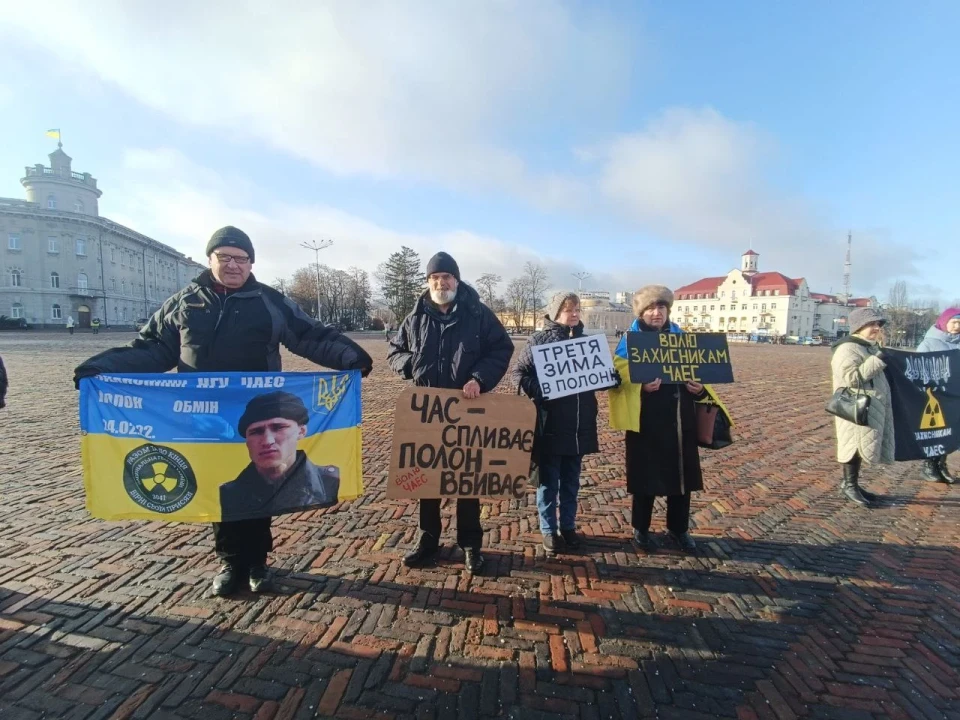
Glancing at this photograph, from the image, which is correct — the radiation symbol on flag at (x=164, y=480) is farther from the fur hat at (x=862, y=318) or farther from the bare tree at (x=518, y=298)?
the bare tree at (x=518, y=298)

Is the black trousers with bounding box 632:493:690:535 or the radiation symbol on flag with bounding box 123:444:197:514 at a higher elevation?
the radiation symbol on flag with bounding box 123:444:197:514

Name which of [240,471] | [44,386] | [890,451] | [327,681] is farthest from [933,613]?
[44,386]

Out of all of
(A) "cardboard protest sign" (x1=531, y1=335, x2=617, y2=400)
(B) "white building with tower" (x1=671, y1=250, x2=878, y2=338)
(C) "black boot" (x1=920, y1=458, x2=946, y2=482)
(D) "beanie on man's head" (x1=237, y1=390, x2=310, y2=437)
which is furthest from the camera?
(B) "white building with tower" (x1=671, y1=250, x2=878, y2=338)

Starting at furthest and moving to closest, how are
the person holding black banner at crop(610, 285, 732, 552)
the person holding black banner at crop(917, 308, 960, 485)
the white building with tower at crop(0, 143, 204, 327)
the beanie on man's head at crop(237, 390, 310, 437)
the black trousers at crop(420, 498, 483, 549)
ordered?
the white building with tower at crop(0, 143, 204, 327)
the person holding black banner at crop(917, 308, 960, 485)
the person holding black banner at crop(610, 285, 732, 552)
the black trousers at crop(420, 498, 483, 549)
the beanie on man's head at crop(237, 390, 310, 437)

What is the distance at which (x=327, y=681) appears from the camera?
8.32 ft

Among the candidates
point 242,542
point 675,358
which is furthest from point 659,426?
point 242,542

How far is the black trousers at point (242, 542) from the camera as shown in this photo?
3342 millimetres

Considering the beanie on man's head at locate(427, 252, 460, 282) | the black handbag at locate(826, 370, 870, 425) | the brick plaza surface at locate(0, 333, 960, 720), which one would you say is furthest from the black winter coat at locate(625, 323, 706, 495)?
the black handbag at locate(826, 370, 870, 425)

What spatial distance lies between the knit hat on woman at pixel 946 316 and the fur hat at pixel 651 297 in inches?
178

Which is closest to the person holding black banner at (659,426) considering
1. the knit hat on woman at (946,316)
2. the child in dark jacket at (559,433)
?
the child in dark jacket at (559,433)

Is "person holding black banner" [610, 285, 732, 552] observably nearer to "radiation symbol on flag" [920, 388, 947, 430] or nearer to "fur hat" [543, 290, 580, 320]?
"fur hat" [543, 290, 580, 320]

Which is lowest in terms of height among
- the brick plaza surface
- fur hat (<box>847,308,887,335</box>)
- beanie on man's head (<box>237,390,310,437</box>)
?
the brick plaza surface

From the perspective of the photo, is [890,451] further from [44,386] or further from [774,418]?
[44,386]

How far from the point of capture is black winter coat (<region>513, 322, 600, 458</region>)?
3.79m
